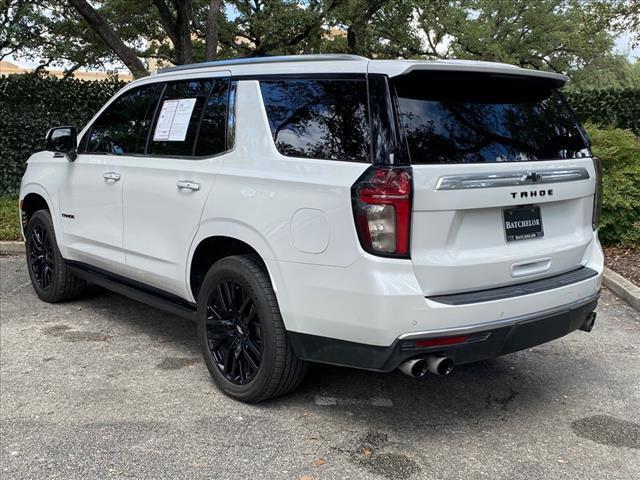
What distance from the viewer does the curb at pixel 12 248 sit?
7.87 m

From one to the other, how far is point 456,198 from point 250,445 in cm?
157

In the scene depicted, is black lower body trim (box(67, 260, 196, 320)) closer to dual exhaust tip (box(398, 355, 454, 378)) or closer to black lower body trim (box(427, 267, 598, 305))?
dual exhaust tip (box(398, 355, 454, 378))

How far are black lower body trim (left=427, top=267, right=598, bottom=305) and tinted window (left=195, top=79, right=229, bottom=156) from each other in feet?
5.20

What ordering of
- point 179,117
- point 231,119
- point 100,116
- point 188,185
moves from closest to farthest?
point 231,119 < point 188,185 < point 179,117 < point 100,116

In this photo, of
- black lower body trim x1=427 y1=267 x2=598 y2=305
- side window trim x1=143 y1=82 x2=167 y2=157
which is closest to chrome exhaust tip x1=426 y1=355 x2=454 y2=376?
black lower body trim x1=427 y1=267 x2=598 y2=305

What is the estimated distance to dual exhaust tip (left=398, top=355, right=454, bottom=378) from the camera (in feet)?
9.78

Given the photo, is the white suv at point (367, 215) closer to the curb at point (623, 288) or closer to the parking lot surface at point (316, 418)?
the parking lot surface at point (316, 418)

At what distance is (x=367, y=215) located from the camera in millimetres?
2875

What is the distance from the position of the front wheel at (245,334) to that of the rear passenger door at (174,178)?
331mm

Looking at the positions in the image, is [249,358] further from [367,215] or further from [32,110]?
[32,110]

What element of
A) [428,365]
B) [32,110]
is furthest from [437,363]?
[32,110]

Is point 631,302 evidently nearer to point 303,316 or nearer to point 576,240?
point 576,240

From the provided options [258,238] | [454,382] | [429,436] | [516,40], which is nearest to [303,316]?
[258,238]

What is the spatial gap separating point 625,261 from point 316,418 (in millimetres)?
4909
